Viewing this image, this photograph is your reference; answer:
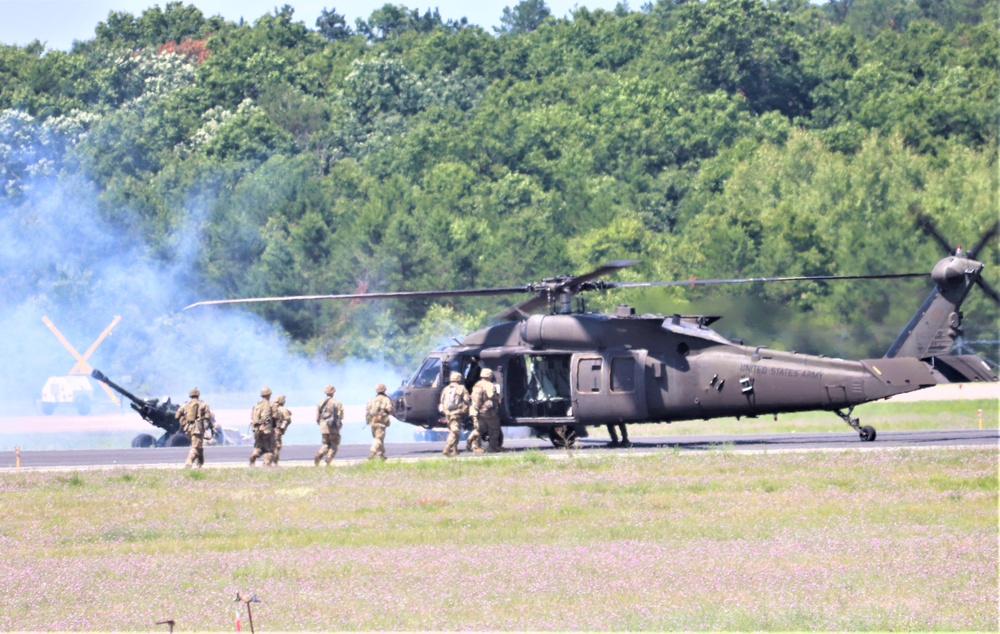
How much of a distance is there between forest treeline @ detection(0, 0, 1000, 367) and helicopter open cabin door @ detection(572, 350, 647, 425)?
8931 millimetres

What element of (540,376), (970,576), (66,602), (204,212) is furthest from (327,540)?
(204,212)

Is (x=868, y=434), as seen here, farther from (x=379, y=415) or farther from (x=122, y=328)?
(x=122, y=328)

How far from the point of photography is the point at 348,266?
6303 cm

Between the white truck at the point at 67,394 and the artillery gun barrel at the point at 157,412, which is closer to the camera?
the artillery gun barrel at the point at 157,412

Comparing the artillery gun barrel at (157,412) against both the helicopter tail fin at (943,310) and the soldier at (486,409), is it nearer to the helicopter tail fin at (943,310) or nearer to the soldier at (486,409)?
the soldier at (486,409)

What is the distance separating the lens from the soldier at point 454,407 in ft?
90.7

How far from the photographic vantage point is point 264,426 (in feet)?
88.6

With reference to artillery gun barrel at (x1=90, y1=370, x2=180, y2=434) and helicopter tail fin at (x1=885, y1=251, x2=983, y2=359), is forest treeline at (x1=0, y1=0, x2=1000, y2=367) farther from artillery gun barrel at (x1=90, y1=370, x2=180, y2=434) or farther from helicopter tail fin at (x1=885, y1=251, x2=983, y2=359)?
artillery gun barrel at (x1=90, y1=370, x2=180, y2=434)

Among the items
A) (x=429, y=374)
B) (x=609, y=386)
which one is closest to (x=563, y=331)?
(x=609, y=386)

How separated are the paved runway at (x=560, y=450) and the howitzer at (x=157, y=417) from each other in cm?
71

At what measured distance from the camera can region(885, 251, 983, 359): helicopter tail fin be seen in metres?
26.2

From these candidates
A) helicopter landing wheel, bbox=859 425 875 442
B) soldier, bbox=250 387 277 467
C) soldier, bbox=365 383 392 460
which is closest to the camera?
soldier, bbox=250 387 277 467

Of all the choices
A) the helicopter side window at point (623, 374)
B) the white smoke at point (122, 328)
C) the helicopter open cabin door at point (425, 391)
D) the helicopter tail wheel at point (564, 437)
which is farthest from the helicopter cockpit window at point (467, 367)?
the white smoke at point (122, 328)

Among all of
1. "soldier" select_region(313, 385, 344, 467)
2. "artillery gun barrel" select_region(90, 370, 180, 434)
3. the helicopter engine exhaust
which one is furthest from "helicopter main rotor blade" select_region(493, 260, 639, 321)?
"artillery gun barrel" select_region(90, 370, 180, 434)
